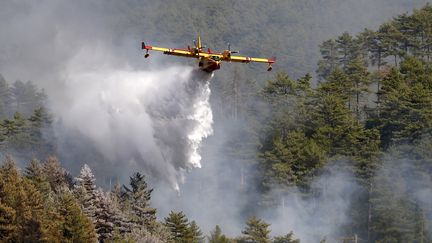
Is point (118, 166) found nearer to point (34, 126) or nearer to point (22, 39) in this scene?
point (34, 126)

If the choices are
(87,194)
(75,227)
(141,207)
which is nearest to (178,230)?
(141,207)

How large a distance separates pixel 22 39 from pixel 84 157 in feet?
354

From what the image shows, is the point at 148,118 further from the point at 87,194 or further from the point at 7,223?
the point at 7,223

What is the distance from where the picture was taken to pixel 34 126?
3472 inches

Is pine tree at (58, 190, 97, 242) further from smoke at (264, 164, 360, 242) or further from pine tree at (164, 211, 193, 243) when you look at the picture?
smoke at (264, 164, 360, 242)

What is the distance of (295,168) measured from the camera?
2783 inches

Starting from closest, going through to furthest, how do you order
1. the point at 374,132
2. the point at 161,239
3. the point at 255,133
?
the point at 161,239, the point at 374,132, the point at 255,133

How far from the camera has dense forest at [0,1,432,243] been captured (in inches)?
1940

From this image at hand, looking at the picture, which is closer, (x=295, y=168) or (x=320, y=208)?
(x=320, y=208)

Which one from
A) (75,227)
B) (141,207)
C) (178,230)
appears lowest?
(75,227)

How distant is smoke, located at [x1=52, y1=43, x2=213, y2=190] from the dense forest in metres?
2.97

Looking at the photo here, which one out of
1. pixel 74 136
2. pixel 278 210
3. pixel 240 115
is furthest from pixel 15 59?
pixel 278 210

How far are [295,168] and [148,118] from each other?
47.8 ft

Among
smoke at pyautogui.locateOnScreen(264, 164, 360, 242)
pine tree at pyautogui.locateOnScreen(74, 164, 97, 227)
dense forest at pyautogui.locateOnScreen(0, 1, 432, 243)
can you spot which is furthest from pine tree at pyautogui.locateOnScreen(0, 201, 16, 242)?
smoke at pyautogui.locateOnScreen(264, 164, 360, 242)
